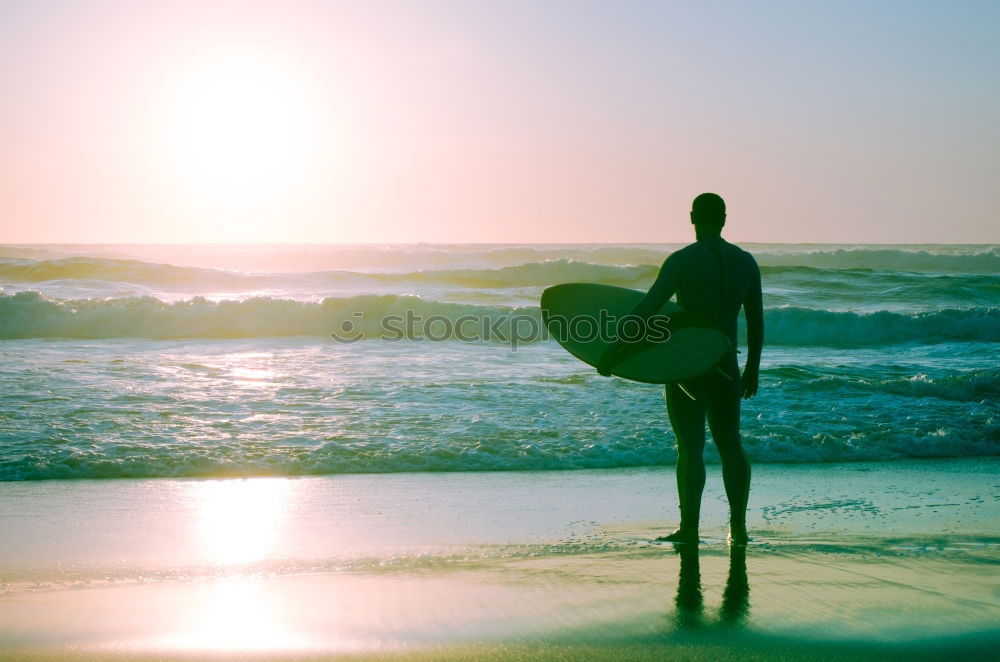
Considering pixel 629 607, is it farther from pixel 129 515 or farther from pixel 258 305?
pixel 258 305

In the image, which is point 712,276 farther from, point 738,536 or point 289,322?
point 289,322

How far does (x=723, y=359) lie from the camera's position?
3.84m

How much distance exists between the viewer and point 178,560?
13.6 feet

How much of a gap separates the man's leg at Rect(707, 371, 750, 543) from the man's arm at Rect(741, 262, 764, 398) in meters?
0.09

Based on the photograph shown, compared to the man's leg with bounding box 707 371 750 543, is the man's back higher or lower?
higher

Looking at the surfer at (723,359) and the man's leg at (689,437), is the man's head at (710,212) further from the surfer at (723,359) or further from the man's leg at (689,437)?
the man's leg at (689,437)

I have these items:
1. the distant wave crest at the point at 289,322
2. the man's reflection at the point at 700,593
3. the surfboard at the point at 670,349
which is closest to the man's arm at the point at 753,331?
the surfboard at the point at 670,349

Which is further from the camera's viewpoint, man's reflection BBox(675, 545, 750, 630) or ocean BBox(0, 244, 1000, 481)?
ocean BBox(0, 244, 1000, 481)

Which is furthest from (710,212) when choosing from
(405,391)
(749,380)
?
(405,391)

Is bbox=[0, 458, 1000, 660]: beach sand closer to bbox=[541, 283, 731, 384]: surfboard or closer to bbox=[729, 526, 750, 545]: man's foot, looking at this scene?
bbox=[729, 526, 750, 545]: man's foot

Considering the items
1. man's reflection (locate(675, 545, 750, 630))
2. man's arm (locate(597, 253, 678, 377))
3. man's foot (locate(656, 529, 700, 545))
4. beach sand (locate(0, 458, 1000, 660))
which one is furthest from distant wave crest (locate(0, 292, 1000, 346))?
man's arm (locate(597, 253, 678, 377))

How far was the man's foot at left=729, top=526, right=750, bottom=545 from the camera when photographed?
4176 millimetres

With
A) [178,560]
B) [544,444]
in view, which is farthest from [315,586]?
[544,444]

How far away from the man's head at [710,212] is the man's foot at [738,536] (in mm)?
1409
